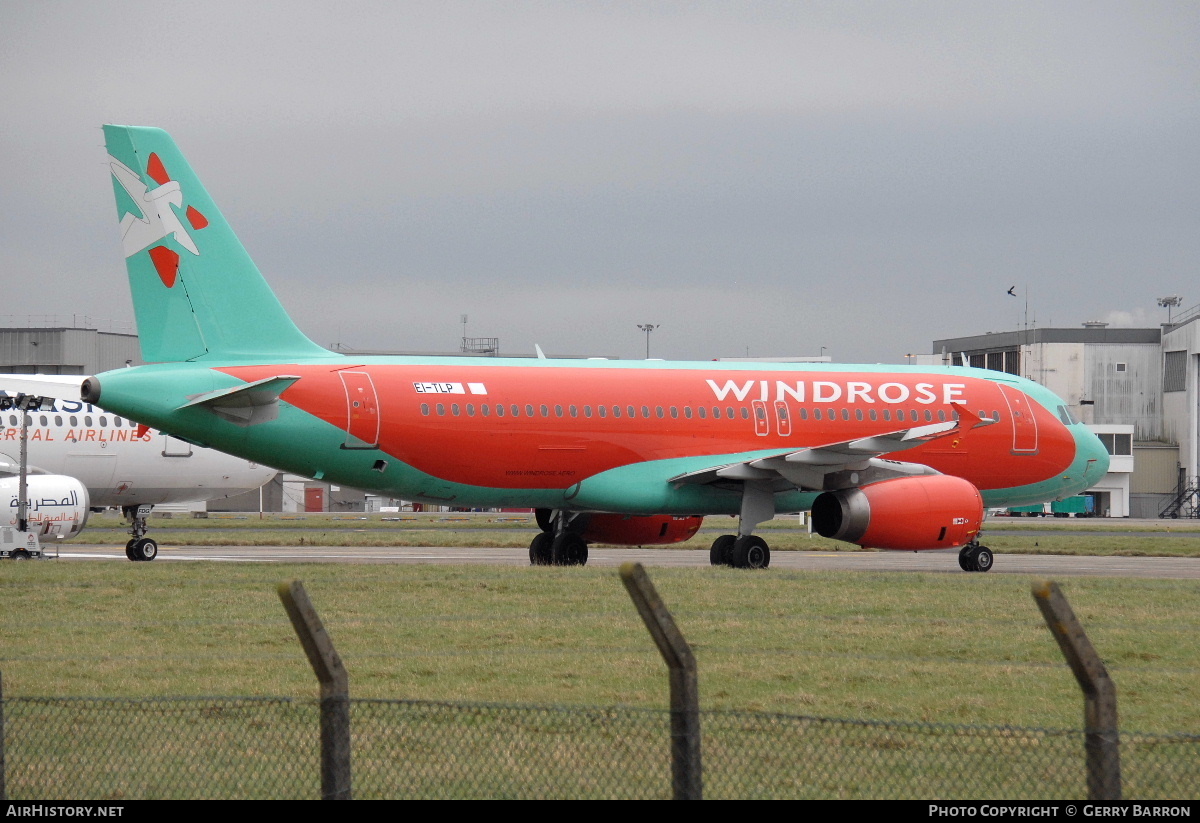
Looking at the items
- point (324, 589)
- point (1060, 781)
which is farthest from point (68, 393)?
point (1060, 781)

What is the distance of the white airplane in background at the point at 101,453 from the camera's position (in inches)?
1423

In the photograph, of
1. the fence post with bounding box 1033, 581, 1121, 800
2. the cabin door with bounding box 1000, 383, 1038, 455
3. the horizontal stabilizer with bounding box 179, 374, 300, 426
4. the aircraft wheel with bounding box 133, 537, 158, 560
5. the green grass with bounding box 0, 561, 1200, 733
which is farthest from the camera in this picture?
the aircraft wheel with bounding box 133, 537, 158, 560

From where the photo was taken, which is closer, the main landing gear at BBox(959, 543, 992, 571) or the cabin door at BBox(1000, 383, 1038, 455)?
the main landing gear at BBox(959, 543, 992, 571)

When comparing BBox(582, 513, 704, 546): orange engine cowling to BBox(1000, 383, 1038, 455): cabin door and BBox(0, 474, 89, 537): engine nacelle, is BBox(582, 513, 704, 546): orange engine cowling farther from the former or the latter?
BBox(0, 474, 89, 537): engine nacelle

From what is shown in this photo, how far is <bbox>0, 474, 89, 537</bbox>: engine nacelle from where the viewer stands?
98.5 ft

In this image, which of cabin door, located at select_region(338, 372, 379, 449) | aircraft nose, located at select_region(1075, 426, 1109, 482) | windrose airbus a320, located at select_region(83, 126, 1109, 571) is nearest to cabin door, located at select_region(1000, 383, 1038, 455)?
windrose airbus a320, located at select_region(83, 126, 1109, 571)

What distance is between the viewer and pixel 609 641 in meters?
16.6

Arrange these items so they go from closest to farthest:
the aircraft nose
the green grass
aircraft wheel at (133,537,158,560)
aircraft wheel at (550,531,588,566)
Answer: the green grass
aircraft wheel at (550,531,588,566)
aircraft wheel at (133,537,158,560)
the aircraft nose

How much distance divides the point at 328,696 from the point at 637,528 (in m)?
23.4

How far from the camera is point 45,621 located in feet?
59.4

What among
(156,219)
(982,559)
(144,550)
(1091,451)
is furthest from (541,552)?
(1091,451)

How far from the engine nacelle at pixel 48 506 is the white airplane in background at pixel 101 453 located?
411cm

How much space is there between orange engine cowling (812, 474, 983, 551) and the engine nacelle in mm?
14849
